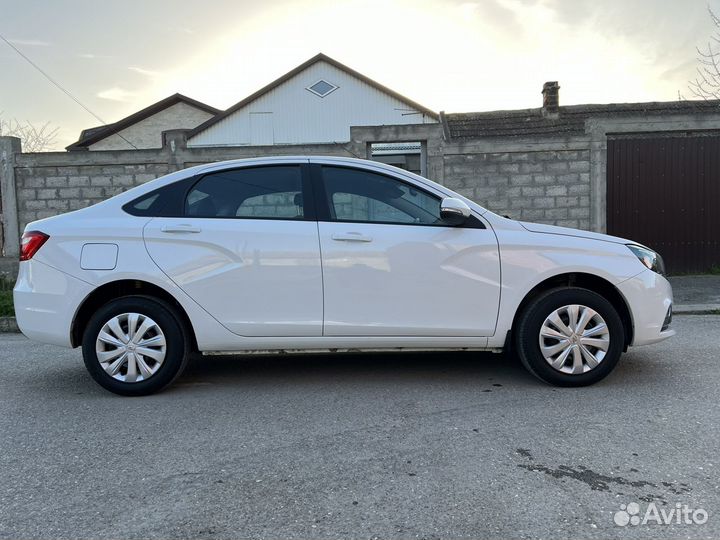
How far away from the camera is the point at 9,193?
33.1ft

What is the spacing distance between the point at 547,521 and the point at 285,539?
109 centimetres

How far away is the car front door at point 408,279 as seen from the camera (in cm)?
427

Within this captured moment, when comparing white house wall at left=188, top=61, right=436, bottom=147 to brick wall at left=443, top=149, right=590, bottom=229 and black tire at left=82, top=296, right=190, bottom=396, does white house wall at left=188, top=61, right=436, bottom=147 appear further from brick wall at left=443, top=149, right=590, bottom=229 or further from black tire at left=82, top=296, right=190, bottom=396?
black tire at left=82, top=296, right=190, bottom=396

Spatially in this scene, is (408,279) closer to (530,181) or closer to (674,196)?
(530,181)

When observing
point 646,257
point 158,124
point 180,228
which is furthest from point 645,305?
point 158,124

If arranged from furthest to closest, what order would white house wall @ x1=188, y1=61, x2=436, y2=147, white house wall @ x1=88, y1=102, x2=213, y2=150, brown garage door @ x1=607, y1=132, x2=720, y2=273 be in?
white house wall @ x1=88, y1=102, x2=213, y2=150, white house wall @ x1=188, y1=61, x2=436, y2=147, brown garage door @ x1=607, y1=132, x2=720, y2=273

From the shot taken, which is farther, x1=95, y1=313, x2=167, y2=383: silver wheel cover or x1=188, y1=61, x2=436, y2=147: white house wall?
x1=188, y1=61, x2=436, y2=147: white house wall

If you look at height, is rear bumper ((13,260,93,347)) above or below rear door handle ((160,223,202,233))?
below

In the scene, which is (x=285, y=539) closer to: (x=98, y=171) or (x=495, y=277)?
(x=495, y=277)

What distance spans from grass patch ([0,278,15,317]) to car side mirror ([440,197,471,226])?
246 inches

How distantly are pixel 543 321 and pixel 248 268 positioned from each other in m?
2.15

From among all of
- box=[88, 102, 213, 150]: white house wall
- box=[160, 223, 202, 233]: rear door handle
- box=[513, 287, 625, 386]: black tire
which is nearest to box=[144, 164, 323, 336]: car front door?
box=[160, 223, 202, 233]: rear door handle

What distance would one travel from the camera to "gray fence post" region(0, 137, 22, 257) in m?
10.1

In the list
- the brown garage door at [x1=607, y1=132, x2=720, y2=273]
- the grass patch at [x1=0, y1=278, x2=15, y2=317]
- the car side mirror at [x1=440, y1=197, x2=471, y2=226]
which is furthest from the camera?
the brown garage door at [x1=607, y1=132, x2=720, y2=273]
